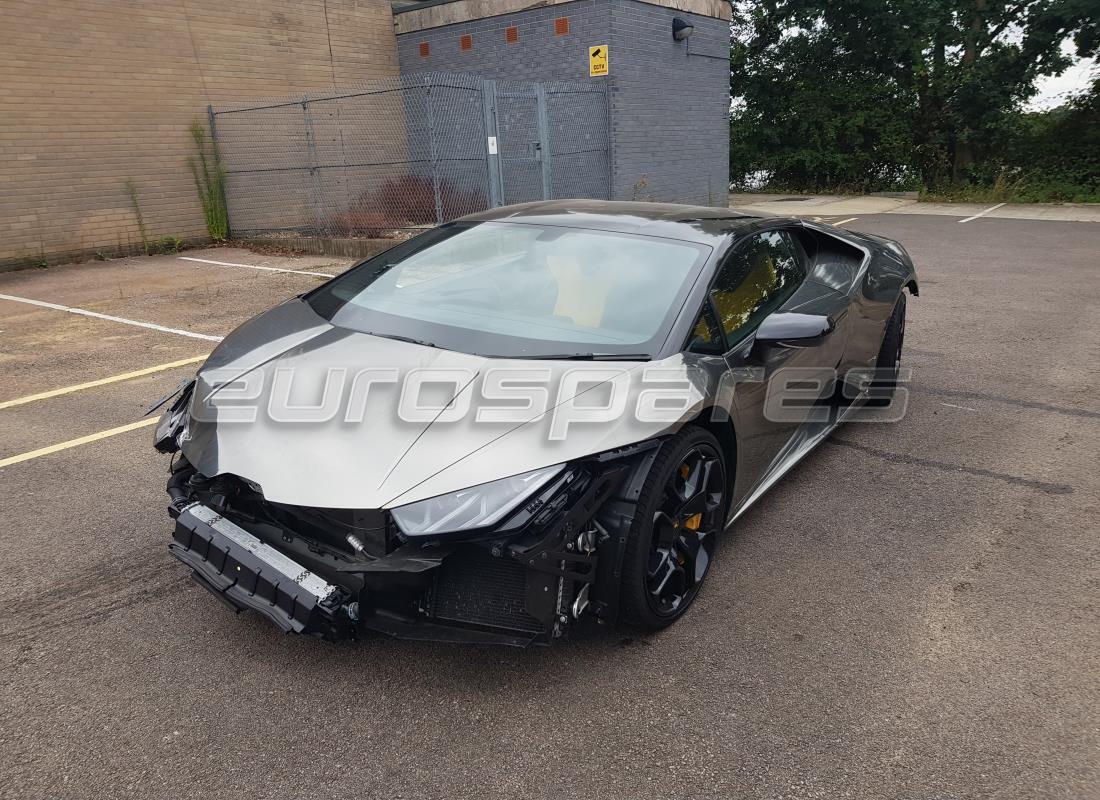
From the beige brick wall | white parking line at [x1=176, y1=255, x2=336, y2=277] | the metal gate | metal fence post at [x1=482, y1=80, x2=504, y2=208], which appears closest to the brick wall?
the metal gate

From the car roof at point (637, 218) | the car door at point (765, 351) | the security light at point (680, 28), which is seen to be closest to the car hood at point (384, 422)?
the car door at point (765, 351)

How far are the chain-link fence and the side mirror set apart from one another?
9520 millimetres

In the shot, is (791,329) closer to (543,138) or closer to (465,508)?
(465,508)

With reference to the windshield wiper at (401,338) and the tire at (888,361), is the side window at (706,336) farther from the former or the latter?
the tire at (888,361)

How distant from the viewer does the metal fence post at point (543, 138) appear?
11977 mm

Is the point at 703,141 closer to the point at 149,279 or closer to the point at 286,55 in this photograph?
the point at 286,55

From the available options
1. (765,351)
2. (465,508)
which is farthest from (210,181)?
(465,508)

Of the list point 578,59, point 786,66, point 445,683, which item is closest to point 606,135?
point 578,59

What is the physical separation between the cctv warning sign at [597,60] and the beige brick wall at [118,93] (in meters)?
4.73

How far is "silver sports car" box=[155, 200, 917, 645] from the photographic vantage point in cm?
244

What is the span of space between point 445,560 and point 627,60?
13.1 meters

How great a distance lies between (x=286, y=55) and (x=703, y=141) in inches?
308

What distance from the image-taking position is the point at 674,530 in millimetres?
2910

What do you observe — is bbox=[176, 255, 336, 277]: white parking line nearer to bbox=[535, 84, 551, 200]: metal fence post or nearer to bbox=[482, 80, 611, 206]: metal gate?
bbox=[482, 80, 611, 206]: metal gate
